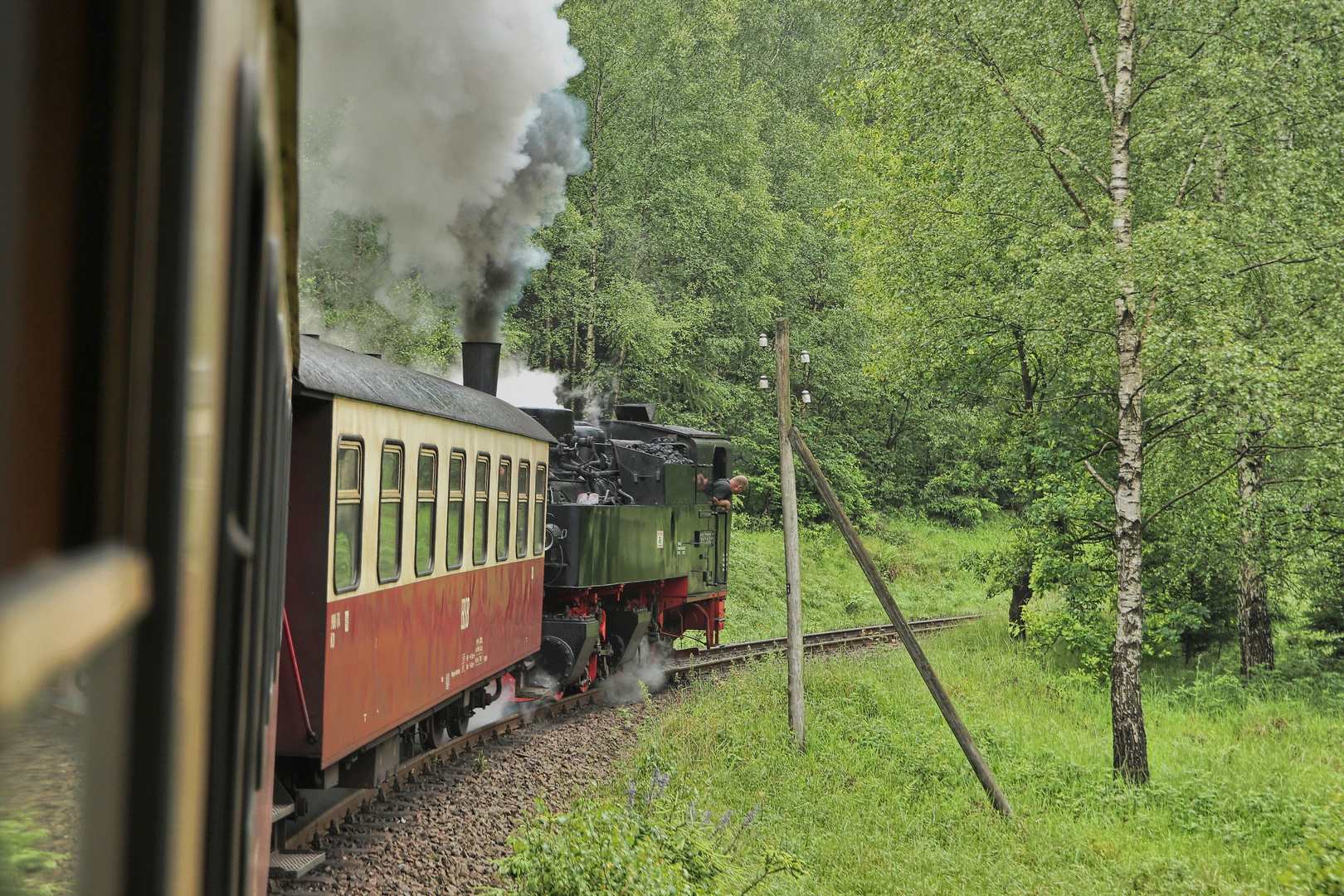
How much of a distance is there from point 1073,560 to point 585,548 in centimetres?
702

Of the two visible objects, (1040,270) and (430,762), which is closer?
(430,762)

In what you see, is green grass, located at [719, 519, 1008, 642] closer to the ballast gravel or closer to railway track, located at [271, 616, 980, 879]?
railway track, located at [271, 616, 980, 879]

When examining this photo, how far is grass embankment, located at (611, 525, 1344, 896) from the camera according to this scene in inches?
309

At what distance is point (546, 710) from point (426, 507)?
17.0 feet

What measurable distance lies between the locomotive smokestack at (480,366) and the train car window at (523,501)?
3.99 feet

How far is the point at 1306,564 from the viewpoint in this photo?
39.7ft

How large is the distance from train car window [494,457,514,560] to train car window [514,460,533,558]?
1.04ft

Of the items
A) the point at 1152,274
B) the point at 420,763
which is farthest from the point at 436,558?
the point at 1152,274

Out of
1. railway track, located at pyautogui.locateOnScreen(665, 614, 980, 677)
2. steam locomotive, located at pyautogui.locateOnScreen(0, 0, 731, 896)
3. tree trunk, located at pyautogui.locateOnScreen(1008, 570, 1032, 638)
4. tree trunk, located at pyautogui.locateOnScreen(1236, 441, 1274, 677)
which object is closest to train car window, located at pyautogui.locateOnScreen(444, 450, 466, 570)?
steam locomotive, located at pyautogui.locateOnScreen(0, 0, 731, 896)

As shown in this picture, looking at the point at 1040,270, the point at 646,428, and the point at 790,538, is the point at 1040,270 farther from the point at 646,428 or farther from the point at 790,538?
the point at 646,428

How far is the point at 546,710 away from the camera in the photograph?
36.7 feet

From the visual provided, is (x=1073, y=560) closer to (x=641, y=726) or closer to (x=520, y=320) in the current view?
(x=641, y=726)

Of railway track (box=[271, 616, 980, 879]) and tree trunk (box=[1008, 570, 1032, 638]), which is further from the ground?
tree trunk (box=[1008, 570, 1032, 638])

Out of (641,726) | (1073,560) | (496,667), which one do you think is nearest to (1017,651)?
(1073,560)
